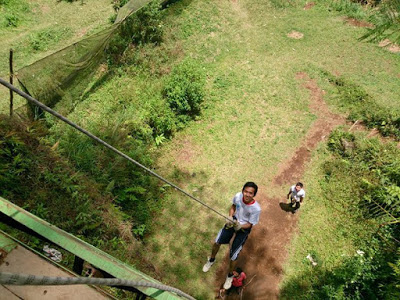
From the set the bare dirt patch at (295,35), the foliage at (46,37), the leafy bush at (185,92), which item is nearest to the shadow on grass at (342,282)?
the leafy bush at (185,92)

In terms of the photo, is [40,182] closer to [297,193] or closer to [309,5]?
[297,193]

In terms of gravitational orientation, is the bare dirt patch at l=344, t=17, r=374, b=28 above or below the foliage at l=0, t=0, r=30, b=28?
below

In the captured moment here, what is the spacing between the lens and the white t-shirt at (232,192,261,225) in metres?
4.69

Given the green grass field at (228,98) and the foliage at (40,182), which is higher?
the foliage at (40,182)

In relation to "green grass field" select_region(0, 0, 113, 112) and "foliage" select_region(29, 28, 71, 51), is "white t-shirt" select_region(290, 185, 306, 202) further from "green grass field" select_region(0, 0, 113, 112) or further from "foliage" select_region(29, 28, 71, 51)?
"foliage" select_region(29, 28, 71, 51)

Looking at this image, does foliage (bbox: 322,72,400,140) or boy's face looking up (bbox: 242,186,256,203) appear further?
foliage (bbox: 322,72,400,140)

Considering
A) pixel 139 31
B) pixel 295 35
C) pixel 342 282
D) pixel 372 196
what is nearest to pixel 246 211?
pixel 342 282

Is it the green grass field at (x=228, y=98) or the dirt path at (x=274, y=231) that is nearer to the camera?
the dirt path at (x=274, y=231)

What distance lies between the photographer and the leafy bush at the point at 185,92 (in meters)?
8.28

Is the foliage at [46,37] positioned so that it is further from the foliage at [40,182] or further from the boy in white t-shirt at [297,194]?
the boy in white t-shirt at [297,194]

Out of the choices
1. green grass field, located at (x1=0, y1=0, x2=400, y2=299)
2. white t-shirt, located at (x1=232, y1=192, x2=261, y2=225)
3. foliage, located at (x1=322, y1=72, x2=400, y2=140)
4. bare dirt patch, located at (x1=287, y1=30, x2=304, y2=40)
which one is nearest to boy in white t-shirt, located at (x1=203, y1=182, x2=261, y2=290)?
white t-shirt, located at (x1=232, y1=192, x2=261, y2=225)

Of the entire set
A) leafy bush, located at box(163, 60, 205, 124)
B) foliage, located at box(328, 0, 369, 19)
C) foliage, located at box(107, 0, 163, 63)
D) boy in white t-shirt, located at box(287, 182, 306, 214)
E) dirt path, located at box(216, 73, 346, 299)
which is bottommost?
dirt path, located at box(216, 73, 346, 299)

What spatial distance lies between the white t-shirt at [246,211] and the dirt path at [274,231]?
1528mm

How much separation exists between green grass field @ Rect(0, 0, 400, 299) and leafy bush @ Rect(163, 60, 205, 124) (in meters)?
0.32
